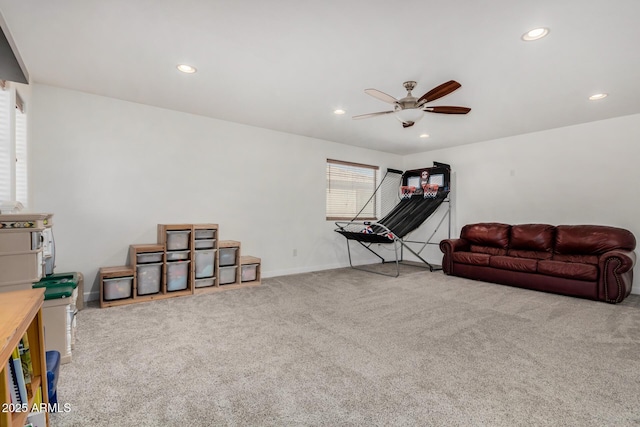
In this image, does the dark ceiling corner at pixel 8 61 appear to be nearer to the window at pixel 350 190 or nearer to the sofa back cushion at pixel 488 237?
the window at pixel 350 190

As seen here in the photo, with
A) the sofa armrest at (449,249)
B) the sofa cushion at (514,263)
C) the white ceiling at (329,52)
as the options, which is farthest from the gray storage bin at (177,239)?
the sofa cushion at (514,263)

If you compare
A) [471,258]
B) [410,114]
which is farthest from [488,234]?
[410,114]

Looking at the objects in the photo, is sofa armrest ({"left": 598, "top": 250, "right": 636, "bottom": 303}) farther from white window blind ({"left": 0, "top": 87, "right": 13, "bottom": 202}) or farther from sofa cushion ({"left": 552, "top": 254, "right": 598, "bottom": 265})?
white window blind ({"left": 0, "top": 87, "right": 13, "bottom": 202})

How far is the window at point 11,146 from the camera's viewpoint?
246 centimetres

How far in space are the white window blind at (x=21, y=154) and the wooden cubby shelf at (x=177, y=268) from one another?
1.05 metres

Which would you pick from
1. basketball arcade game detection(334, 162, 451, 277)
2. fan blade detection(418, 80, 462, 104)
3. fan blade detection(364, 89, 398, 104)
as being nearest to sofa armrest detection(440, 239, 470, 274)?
basketball arcade game detection(334, 162, 451, 277)

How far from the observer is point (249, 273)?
446cm

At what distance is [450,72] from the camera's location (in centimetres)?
290

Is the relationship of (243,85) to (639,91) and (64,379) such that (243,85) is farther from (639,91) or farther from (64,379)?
(639,91)

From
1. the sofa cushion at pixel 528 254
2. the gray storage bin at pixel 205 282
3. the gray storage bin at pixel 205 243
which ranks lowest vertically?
the gray storage bin at pixel 205 282

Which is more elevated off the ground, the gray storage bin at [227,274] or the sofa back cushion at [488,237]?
the sofa back cushion at [488,237]

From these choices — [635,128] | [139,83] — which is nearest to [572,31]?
[635,128]

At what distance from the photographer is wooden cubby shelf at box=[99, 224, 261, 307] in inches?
138

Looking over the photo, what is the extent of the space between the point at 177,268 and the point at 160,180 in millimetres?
1178
